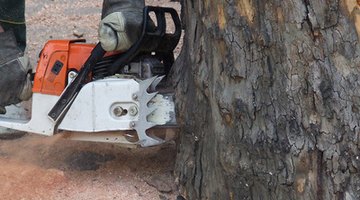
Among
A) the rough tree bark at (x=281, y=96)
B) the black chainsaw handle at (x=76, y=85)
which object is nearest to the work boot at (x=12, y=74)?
the black chainsaw handle at (x=76, y=85)

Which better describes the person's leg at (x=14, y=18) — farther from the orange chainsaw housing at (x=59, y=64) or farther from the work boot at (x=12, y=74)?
the orange chainsaw housing at (x=59, y=64)

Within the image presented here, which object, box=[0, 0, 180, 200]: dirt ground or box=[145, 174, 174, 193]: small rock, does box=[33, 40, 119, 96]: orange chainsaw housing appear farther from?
box=[145, 174, 174, 193]: small rock

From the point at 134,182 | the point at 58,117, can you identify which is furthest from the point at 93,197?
the point at 58,117

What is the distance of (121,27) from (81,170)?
586 millimetres

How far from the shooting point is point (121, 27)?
2492 millimetres

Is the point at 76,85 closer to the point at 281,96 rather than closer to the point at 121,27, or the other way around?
the point at 121,27

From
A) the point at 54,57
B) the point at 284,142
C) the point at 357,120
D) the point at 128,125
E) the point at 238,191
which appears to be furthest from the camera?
the point at 54,57

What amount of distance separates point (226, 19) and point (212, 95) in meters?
0.27

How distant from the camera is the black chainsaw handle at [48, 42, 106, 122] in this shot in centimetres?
256

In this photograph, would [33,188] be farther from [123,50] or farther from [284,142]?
[284,142]

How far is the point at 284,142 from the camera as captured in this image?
6.28 ft

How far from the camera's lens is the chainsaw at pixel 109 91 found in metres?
2.47

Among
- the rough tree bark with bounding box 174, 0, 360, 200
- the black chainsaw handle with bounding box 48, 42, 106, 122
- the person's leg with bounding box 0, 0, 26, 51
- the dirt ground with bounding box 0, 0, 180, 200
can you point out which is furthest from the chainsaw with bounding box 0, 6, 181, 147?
the person's leg with bounding box 0, 0, 26, 51

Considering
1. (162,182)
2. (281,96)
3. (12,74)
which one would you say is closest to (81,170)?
(162,182)
